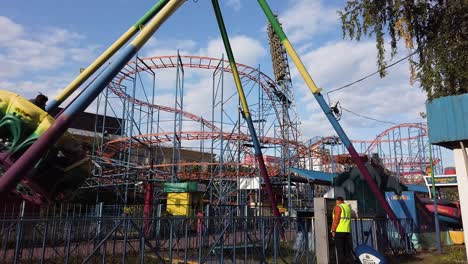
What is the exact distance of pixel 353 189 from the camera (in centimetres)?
1500

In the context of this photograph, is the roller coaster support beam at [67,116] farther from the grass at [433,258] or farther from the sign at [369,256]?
the grass at [433,258]

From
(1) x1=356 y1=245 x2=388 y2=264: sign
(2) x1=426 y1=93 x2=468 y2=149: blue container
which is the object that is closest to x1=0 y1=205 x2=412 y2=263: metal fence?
(1) x1=356 y1=245 x2=388 y2=264: sign

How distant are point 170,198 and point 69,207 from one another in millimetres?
5992

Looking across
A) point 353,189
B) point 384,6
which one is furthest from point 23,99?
point 353,189

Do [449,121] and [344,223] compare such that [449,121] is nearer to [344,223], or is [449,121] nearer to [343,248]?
[344,223]

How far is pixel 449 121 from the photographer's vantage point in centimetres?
838

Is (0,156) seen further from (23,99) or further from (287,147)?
(287,147)

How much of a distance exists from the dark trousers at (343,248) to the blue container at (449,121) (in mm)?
2768

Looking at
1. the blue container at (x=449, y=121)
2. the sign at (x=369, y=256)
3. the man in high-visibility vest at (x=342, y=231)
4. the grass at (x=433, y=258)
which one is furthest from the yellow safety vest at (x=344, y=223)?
the blue container at (x=449, y=121)

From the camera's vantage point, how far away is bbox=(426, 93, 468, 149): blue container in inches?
321

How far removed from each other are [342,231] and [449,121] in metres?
3.18

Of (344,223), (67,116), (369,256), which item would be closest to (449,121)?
(344,223)

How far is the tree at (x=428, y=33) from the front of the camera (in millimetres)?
10438

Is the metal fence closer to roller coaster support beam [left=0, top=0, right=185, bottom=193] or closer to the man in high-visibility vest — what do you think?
the man in high-visibility vest
